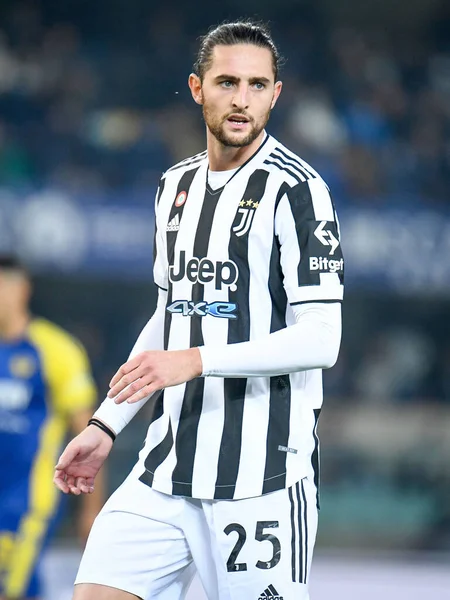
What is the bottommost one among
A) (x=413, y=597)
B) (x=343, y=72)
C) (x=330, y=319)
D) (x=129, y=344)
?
(x=413, y=597)

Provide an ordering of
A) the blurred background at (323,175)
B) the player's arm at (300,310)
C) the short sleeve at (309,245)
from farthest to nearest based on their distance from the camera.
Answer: the blurred background at (323,175) → the short sleeve at (309,245) → the player's arm at (300,310)

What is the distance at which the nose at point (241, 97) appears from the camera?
260cm

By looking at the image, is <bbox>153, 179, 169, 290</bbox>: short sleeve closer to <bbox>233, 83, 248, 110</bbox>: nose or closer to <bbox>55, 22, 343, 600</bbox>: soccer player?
<bbox>55, 22, 343, 600</bbox>: soccer player

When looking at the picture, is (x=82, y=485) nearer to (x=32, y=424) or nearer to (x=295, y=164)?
(x=295, y=164)

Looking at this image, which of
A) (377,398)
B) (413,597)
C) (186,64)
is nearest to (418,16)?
(186,64)

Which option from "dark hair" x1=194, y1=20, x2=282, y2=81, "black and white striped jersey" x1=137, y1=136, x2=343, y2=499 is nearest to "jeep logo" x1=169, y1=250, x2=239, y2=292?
"black and white striped jersey" x1=137, y1=136, x2=343, y2=499

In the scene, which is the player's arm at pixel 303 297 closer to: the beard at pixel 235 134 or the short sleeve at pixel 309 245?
the short sleeve at pixel 309 245

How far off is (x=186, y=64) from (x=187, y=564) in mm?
8418

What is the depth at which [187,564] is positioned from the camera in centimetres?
269

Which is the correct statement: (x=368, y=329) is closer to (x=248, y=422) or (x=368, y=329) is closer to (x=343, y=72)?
(x=343, y=72)

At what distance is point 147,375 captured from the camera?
2.29 meters

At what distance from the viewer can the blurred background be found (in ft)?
29.4

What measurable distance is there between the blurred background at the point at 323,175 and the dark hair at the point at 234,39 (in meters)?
5.59

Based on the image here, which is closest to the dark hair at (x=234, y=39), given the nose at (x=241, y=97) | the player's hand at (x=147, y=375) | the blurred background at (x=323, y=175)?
the nose at (x=241, y=97)
